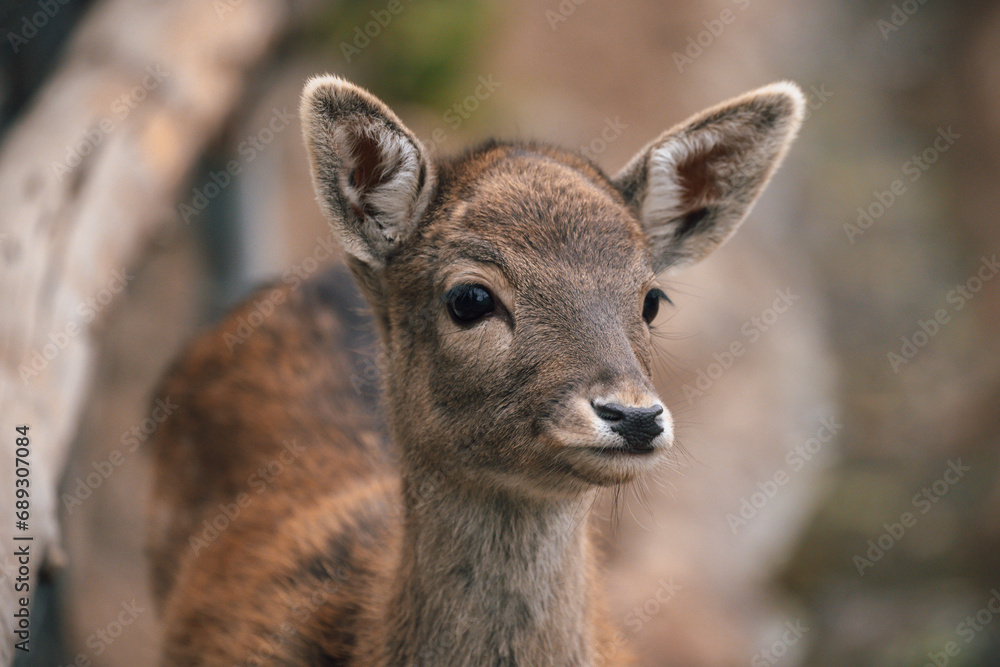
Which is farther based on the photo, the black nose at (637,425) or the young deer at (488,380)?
the young deer at (488,380)

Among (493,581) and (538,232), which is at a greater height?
(538,232)

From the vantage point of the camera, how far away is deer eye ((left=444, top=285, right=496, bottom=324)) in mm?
3572

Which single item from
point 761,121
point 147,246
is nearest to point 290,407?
point 147,246

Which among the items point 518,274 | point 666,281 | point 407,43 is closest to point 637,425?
point 518,274

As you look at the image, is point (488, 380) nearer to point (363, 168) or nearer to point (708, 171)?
point (363, 168)

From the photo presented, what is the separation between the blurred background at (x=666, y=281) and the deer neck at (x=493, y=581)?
15.9 inches

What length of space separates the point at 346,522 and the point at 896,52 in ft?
47.9

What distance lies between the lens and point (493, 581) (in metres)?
3.62

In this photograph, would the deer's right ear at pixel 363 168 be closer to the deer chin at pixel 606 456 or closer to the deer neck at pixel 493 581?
the deer neck at pixel 493 581

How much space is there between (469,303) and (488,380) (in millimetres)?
324

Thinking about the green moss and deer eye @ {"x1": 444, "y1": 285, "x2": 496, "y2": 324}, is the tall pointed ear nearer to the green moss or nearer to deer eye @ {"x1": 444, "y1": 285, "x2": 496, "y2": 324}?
deer eye @ {"x1": 444, "y1": 285, "x2": 496, "y2": 324}

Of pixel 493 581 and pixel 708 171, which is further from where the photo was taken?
pixel 708 171

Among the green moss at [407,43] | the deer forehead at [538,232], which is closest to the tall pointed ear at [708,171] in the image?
the deer forehead at [538,232]

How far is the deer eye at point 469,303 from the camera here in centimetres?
357
